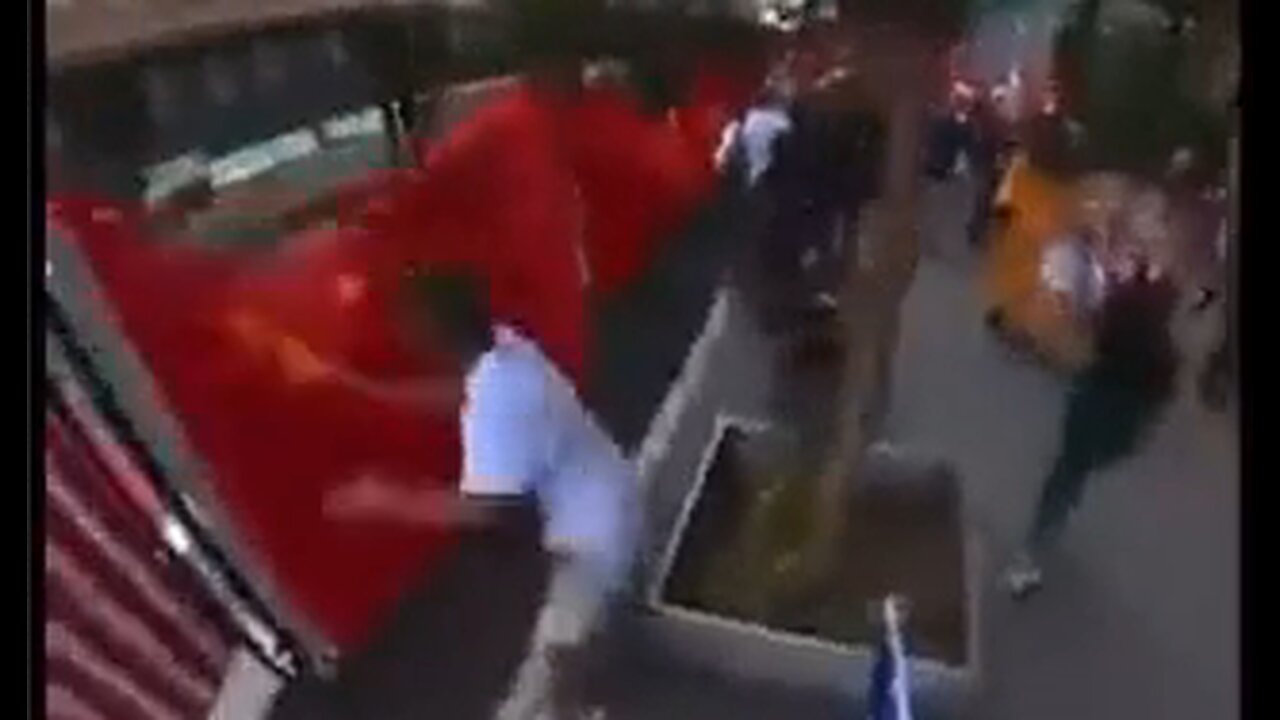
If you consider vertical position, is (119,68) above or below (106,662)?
above

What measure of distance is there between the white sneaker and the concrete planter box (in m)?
A: 0.05

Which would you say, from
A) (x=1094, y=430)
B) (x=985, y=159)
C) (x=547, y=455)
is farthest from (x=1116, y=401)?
(x=547, y=455)

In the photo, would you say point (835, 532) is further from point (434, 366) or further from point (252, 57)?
point (252, 57)

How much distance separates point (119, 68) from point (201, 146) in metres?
0.05

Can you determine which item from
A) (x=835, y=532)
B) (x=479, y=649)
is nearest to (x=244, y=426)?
(x=479, y=649)

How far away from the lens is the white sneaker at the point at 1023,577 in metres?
1.01

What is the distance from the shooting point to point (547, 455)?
3.31 feet

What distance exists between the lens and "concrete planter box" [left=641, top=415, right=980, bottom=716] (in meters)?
1.01

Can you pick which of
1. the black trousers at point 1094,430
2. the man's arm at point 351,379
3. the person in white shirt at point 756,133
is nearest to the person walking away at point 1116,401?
the black trousers at point 1094,430

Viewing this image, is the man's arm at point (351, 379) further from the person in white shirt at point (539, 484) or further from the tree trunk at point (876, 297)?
the tree trunk at point (876, 297)

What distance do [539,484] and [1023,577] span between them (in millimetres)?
217

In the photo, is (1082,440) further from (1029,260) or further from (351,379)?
(351,379)

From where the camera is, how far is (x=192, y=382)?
98cm
